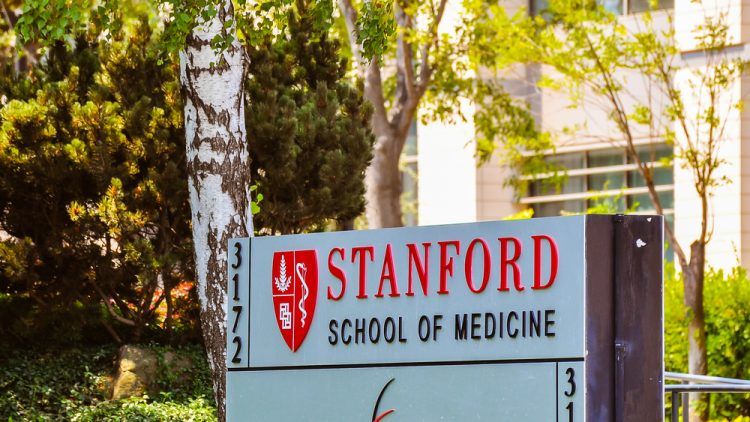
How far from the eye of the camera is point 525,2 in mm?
25297

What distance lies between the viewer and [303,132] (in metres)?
11.9

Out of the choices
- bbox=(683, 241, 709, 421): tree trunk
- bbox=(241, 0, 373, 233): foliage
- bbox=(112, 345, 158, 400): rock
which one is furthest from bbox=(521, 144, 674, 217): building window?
bbox=(112, 345, 158, 400): rock

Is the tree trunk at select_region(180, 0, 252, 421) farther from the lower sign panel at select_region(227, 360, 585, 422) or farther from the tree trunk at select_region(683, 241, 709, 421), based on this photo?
the tree trunk at select_region(683, 241, 709, 421)

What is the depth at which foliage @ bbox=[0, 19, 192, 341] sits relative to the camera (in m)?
11.0

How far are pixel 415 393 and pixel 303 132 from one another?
6.35 metres

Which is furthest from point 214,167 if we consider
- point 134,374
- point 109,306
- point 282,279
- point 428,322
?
point 109,306

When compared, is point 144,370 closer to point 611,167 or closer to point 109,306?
point 109,306

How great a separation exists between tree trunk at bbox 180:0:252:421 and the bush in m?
6.85

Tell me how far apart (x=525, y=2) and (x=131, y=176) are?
606 inches

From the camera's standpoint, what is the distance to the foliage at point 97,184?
1101cm

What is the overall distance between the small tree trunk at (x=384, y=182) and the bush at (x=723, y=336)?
4.41 m

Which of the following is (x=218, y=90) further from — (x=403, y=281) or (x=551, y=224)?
(x=551, y=224)

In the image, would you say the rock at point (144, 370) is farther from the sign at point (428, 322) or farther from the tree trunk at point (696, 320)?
the tree trunk at point (696, 320)

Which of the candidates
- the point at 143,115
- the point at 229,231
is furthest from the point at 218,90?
the point at 143,115
